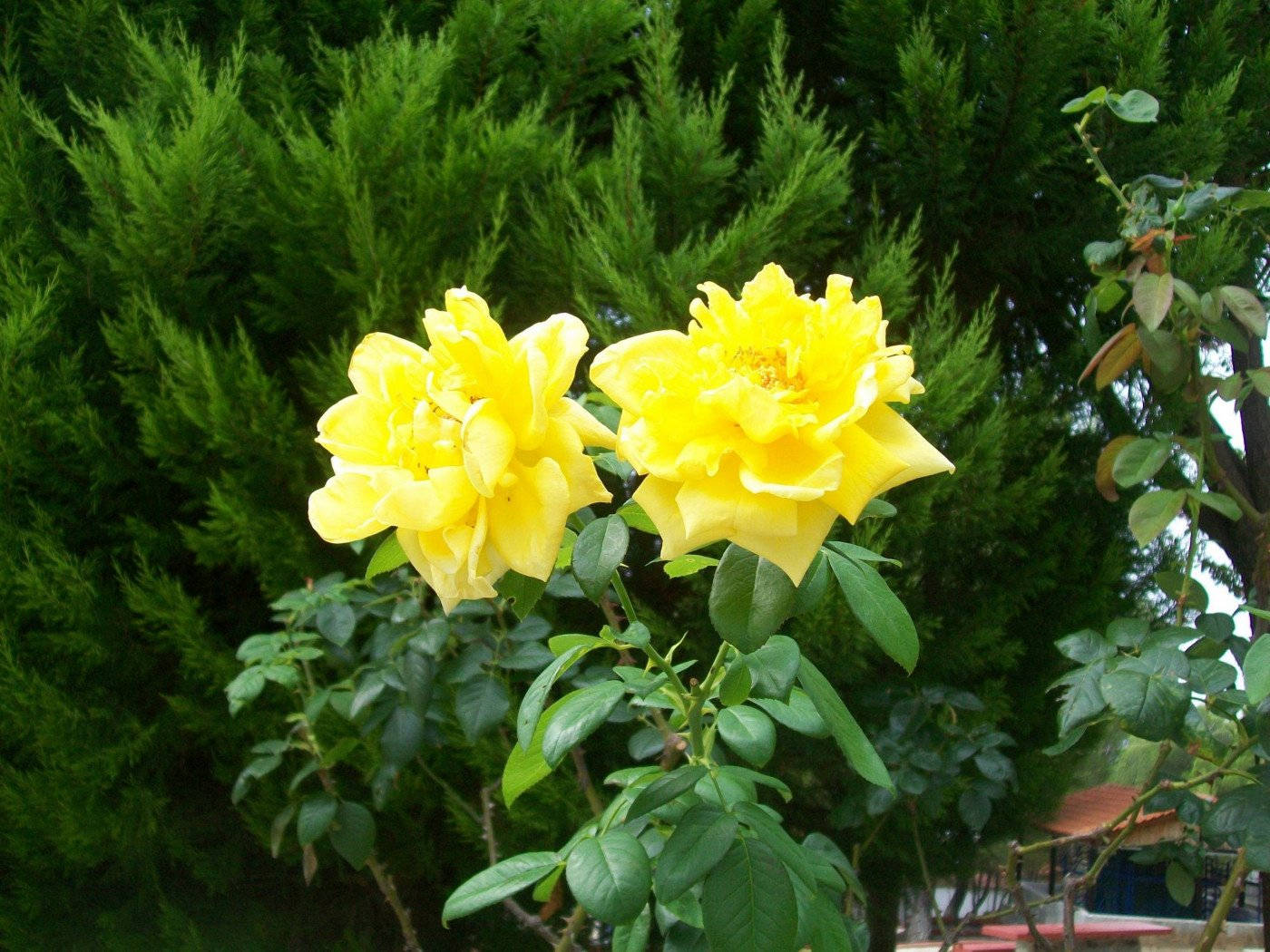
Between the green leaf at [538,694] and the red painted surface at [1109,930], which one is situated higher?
the green leaf at [538,694]

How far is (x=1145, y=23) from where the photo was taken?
209 centimetres

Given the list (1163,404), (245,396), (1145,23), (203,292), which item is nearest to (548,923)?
(245,396)

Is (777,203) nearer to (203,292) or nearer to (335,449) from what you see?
(203,292)

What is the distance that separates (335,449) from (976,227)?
2.11 m

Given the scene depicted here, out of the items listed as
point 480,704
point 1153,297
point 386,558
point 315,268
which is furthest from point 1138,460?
point 315,268

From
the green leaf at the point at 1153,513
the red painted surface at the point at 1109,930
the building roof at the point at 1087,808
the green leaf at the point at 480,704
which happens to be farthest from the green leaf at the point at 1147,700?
the red painted surface at the point at 1109,930

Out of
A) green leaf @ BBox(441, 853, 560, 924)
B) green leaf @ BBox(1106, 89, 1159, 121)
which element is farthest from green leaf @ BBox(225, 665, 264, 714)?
green leaf @ BBox(1106, 89, 1159, 121)

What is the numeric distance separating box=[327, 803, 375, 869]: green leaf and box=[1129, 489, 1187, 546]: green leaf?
4.01 feet

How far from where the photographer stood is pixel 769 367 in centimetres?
53

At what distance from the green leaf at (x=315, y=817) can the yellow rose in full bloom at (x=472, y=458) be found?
1014 millimetres

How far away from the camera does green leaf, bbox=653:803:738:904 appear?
0.66m

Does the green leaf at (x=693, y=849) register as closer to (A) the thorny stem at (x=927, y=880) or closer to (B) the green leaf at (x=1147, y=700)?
(B) the green leaf at (x=1147, y=700)

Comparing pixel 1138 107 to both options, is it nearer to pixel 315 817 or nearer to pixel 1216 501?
pixel 1216 501

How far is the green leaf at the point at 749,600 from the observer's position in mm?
532
